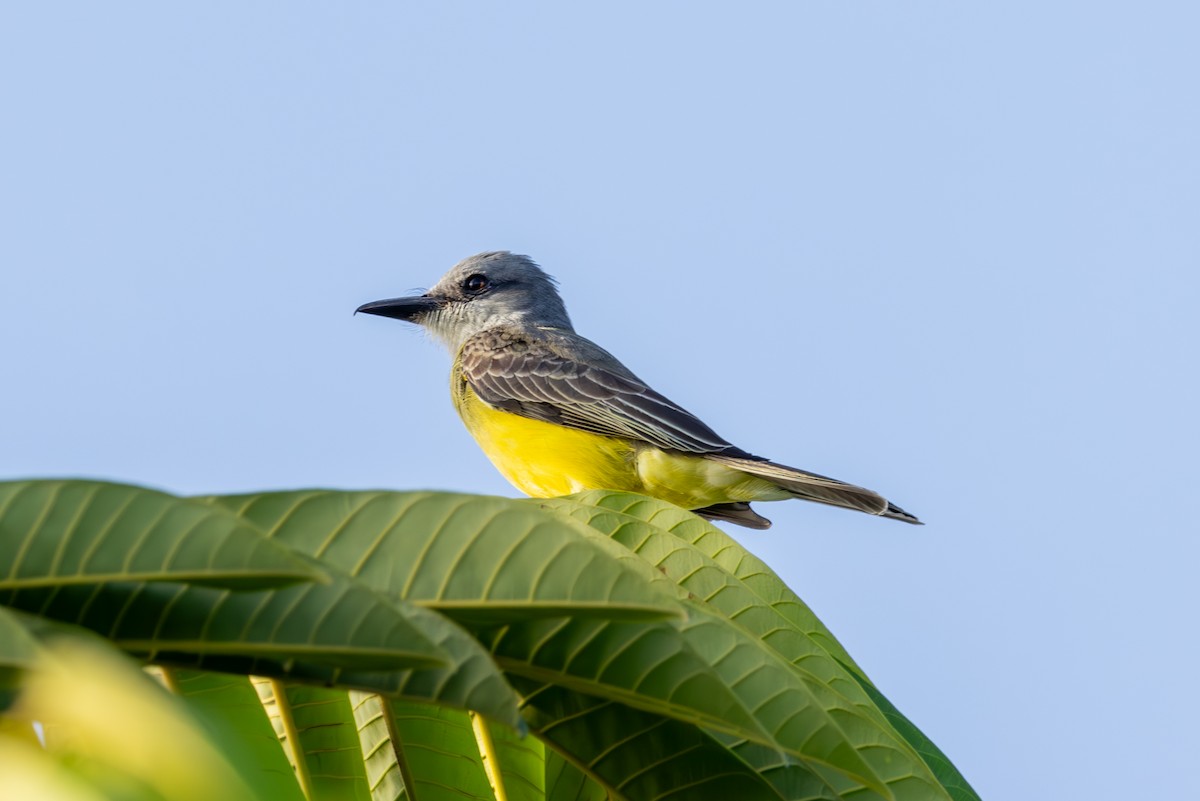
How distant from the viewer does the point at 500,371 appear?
7.54m

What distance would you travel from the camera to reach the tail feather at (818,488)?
5.63m

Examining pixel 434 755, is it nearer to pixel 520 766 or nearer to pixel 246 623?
pixel 520 766

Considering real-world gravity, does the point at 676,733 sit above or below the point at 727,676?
below

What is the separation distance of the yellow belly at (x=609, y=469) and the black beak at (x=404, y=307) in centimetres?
175

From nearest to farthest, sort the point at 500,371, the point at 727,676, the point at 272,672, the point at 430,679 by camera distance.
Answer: the point at 430,679 < the point at 272,672 < the point at 727,676 < the point at 500,371

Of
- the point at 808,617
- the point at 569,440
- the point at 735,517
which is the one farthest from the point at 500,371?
the point at 808,617

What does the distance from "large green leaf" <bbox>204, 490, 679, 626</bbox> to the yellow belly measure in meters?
5.29

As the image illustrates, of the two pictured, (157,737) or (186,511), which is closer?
(157,737)

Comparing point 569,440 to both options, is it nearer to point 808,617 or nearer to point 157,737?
point 808,617

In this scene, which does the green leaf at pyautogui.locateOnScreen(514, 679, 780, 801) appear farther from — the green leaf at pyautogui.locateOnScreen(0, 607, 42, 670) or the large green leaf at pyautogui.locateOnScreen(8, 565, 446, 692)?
the green leaf at pyautogui.locateOnScreen(0, 607, 42, 670)

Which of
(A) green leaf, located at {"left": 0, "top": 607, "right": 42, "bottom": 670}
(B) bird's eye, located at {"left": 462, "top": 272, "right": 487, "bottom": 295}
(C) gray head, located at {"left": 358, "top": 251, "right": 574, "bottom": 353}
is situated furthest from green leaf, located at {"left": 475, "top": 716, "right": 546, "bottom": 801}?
(B) bird's eye, located at {"left": 462, "top": 272, "right": 487, "bottom": 295}

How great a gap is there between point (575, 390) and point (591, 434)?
0.46 metres

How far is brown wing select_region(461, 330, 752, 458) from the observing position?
6.74 m

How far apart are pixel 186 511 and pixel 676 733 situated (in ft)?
2.55
